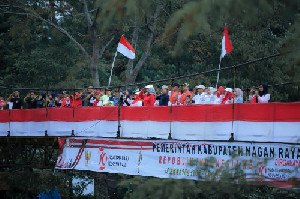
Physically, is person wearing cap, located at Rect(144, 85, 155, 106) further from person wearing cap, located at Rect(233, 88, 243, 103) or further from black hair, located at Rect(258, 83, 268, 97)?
black hair, located at Rect(258, 83, 268, 97)

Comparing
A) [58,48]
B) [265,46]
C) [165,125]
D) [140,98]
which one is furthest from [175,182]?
[58,48]

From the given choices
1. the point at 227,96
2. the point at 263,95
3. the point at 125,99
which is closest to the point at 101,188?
the point at 125,99

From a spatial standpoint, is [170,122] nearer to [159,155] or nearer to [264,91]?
[159,155]

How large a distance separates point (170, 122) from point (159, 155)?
946 millimetres

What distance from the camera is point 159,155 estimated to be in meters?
13.4

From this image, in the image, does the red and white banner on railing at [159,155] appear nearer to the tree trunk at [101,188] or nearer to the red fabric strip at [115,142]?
the red fabric strip at [115,142]

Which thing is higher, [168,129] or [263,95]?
[263,95]

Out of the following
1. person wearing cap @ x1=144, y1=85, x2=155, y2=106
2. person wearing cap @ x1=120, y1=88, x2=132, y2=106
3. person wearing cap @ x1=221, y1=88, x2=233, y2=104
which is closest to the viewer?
person wearing cap @ x1=221, y1=88, x2=233, y2=104

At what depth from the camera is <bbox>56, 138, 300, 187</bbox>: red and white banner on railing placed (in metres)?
10.1

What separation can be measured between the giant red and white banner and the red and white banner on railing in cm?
30

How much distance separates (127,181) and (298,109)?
18.0 feet

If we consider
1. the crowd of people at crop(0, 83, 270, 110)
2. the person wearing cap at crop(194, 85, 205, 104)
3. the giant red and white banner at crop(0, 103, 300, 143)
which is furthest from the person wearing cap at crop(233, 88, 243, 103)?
the giant red and white banner at crop(0, 103, 300, 143)

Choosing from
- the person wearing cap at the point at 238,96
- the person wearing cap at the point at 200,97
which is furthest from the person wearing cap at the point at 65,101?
the person wearing cap at the point at 238,96

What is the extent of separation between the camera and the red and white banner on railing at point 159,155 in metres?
10.1
